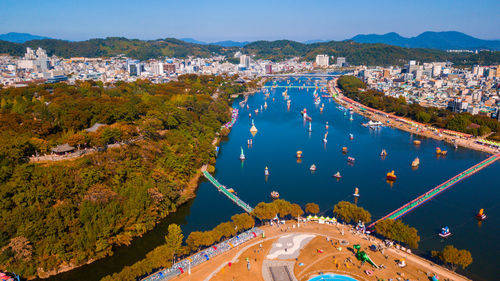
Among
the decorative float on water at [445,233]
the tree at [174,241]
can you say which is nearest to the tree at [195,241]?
the tree at [174,241]

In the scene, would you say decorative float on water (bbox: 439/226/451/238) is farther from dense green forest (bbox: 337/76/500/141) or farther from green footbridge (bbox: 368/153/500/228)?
dense green forest (bbox: 337/76/500/141)

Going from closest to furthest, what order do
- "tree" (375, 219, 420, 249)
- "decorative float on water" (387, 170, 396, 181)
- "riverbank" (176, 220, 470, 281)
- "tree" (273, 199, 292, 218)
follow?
"riverbank" (176, 220, 470, 281) → "tree" (375, 219, 420, 249) → "tree" (273, 199, 292, 218) → "decorative float on water" (387, 170, 396, 181)

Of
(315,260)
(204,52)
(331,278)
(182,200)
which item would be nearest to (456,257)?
(331,278)

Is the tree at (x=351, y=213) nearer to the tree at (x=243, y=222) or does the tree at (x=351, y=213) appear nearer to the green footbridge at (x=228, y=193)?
the tree at (x=243, y=222)

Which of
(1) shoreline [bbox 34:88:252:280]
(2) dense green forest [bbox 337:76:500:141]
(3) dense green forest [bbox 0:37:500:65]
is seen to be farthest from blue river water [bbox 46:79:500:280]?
(3) dense green forest [bbox 0:37:500:65]

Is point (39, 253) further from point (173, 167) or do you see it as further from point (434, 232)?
point (434, 232)

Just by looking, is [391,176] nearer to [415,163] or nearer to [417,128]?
[415,163]

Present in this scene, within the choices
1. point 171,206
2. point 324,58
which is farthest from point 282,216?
point 324,58
